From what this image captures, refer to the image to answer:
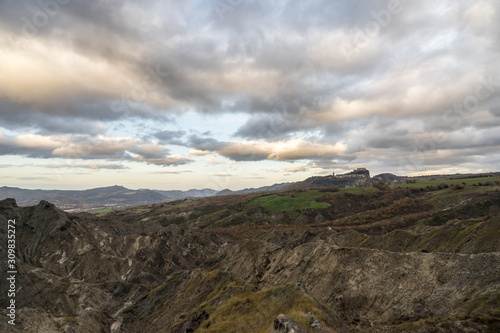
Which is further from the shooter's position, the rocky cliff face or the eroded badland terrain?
the eroded badland terrain

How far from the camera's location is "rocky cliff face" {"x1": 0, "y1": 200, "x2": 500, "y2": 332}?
3089 centimetres

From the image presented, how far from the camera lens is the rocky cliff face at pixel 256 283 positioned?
3089 centimetres

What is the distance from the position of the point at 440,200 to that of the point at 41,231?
844 feet

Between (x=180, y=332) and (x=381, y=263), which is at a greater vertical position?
(x=381, y=263)

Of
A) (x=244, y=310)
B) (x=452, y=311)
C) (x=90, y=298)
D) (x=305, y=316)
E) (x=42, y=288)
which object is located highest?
(x=305, y=316)

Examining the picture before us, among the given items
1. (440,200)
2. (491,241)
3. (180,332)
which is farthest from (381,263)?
(440,200)

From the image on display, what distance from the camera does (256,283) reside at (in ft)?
198

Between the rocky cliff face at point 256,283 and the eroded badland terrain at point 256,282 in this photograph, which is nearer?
the rocky cliff face at point 256,283

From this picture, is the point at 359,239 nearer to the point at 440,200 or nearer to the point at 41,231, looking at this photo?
the point at 41,231

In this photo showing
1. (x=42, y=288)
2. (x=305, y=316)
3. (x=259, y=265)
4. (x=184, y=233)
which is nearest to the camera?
(x=305, y=316)

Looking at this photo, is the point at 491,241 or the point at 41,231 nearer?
the point at 491,241

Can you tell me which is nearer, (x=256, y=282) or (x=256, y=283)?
(x=256, y=283)

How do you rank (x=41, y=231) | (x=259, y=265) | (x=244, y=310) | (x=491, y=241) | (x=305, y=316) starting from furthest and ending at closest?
(x=41, y=231), (x=259, y=265), (x=491, y=241), (x=244, y=310), (x=305, y=316)

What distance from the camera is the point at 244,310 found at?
36.3m
